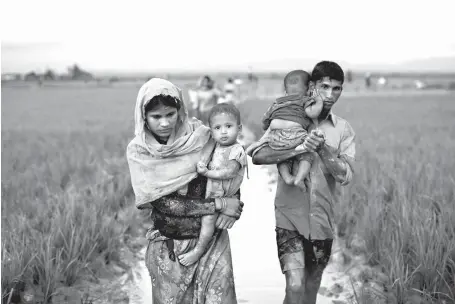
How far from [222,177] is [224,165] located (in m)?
0.05

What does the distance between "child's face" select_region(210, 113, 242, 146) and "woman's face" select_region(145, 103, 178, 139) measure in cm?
16

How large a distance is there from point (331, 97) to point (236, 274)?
5.54ft

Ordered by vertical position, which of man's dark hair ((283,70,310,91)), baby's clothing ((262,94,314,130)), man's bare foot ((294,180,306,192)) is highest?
man's dark hair ((283,70,310,91))

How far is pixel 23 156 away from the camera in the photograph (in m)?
5.72

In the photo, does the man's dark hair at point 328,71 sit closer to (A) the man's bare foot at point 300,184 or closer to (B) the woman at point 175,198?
(A) the man's bare foot at point 300,184

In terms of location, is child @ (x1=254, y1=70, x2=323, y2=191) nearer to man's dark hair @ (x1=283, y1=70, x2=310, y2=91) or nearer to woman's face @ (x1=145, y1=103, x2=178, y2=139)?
man's dark hair @ (x1=283, y1=70, x2=310, y2=91)

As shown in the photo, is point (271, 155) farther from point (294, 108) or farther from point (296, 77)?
point (296, 77)

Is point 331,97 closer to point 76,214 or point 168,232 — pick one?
point 168,232

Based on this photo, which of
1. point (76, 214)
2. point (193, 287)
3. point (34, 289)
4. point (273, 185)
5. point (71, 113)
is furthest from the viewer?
point (71, 113)

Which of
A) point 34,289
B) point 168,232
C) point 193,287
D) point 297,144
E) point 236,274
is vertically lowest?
point 236,274

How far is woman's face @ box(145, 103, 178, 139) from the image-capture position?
→ 5.80 feet

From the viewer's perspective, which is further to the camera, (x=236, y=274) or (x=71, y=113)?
(x=71, y=113)

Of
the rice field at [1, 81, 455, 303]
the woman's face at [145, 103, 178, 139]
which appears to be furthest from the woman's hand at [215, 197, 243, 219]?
the rice field at [1, 81, 455, 303]

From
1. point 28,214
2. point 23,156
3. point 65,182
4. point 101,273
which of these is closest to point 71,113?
point 23,156
